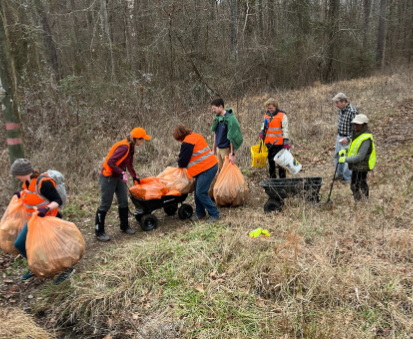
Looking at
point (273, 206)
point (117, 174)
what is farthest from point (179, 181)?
Result: point (273, 206)

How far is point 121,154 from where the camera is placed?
4637 mm

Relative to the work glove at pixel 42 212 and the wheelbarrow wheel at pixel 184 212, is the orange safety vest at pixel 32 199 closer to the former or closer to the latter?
the work glove at pixel 42 212

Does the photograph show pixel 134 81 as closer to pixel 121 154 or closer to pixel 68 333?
pixel 121 154

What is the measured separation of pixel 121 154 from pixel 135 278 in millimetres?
1751

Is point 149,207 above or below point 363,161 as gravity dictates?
below

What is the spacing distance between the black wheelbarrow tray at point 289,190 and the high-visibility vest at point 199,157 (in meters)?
1.03

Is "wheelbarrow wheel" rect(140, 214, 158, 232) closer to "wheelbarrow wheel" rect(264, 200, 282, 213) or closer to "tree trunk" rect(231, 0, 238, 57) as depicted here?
"wheelbarrow wheel" rect(264, 200, 282, 213)

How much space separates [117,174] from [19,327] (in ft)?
7.45

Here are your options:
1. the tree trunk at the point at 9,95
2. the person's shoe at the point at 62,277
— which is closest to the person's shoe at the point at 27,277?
the person's shoe at the point at 62,277

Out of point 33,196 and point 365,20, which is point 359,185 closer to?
point 33,196

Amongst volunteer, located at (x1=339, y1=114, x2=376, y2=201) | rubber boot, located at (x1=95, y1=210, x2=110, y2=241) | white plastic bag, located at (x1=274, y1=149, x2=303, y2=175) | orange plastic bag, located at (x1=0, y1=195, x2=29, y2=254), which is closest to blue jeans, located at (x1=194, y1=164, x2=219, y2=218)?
white plastic bag, located at (x1=274, y1=149, x2=303, y2=175)

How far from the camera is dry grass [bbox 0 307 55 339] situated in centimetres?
297

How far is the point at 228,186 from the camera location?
5715 mm

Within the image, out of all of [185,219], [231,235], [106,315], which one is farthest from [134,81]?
[106,315]
